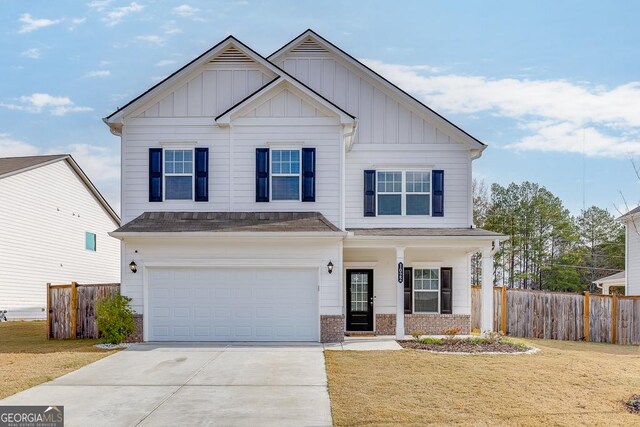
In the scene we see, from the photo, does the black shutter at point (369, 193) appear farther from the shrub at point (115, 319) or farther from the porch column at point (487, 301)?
the shrub at point (115, 319)

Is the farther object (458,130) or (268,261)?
(458,130)

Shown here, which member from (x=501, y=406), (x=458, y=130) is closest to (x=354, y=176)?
(x=458, y=130)

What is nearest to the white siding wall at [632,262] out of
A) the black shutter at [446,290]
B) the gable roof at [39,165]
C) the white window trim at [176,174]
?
the black shutter at [446,290]

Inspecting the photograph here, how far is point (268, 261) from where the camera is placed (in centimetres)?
1666

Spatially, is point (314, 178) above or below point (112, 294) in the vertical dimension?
above

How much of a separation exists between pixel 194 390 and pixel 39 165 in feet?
67.9

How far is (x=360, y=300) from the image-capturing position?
19.2m

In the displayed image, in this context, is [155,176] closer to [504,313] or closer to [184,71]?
[184,71]

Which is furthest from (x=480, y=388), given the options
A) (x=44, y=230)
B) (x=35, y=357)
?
(x=44, y=230)

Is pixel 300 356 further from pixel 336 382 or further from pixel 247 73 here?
pixel 247 73

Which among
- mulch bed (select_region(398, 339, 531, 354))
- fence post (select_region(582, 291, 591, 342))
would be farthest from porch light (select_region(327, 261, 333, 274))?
fence post (select_region(582, 291, 591, 342))

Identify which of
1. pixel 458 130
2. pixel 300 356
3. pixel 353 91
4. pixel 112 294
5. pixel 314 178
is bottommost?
pixel 300 356

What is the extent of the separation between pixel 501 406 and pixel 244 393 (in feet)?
13.6

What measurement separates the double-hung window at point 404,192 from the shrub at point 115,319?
799 centimetres
